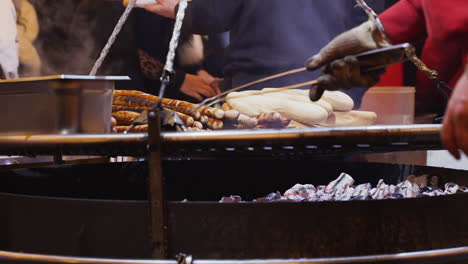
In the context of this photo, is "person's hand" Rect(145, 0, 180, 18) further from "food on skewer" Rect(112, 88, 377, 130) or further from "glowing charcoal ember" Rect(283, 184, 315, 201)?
"glowing charcoal ember" Rect(283, 184, 315, 201)

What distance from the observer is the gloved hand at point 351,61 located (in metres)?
0.99

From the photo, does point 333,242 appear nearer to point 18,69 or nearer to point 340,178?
point 340,178

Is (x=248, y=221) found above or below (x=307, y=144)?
below

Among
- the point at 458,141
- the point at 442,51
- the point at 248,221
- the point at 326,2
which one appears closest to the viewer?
the point at 458,141

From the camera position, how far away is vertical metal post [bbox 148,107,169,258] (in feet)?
3.59

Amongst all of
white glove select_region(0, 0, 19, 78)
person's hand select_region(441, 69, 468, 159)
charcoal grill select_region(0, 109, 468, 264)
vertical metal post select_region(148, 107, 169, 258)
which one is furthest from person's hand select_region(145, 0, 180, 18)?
person's hand select_region(441, 69, 468, 159)

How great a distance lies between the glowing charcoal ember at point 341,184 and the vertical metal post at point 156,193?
1.09 metres

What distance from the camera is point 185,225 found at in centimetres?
119

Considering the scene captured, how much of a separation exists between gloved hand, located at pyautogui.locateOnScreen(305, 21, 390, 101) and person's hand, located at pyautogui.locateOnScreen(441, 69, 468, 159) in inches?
6.3

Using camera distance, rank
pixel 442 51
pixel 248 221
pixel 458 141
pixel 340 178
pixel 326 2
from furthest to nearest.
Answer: pixel 326 2 → pixel 442 51 → pixel 340 178 → pixel 248 221 → pixel 458 141

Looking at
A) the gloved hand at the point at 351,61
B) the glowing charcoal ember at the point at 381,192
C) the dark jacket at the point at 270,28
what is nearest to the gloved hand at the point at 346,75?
the gloved hand at the point at 351,61

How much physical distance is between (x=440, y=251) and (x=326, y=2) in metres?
3.25

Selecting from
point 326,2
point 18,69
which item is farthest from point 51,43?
point 326,2

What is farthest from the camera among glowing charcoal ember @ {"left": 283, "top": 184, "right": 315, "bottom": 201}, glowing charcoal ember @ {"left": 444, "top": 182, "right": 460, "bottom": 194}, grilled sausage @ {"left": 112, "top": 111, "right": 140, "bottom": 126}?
grilled sausage @ {"left": 112, "top": 111, "right": 140, "bottom": 126}
